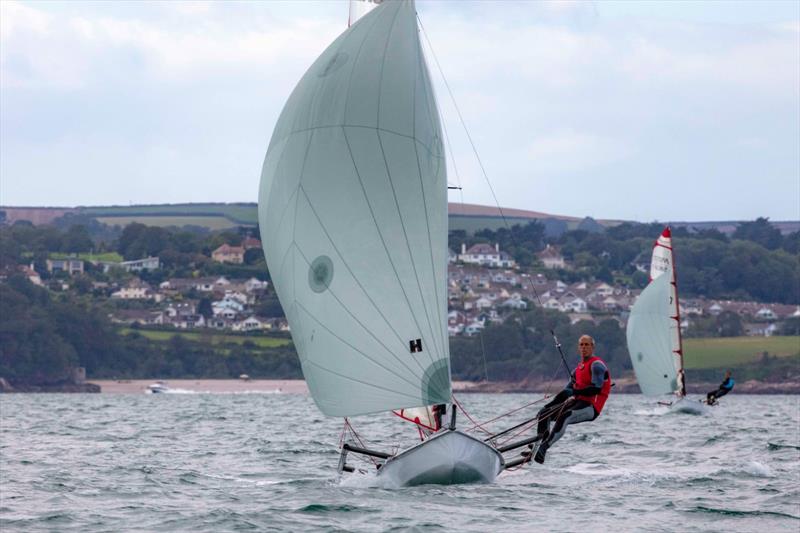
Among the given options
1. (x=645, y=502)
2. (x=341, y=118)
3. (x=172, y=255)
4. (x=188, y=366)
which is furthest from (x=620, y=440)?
(x=172, y=255)

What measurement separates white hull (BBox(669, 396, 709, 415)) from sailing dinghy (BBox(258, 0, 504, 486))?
117 feet

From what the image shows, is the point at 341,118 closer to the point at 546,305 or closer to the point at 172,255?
the point at 546,305

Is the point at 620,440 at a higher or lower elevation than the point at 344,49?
lower

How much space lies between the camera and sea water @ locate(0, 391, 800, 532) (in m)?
18.3

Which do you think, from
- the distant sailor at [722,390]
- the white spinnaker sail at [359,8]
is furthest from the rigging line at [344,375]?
the distant sailor at [722,390]

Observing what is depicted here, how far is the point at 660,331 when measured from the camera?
196 ft

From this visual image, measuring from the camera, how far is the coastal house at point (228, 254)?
18962 cm

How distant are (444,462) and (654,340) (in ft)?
134

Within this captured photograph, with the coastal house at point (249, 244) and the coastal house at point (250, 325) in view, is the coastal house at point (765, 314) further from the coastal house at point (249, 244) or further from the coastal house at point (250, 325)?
the coastal house at point (249, 244)

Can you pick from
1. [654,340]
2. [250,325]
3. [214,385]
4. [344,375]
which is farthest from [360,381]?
[250,325]

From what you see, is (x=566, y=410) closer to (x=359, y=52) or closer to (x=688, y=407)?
(x=359, y=52)

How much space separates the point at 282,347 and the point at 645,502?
12305 cm

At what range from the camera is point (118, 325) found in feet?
472

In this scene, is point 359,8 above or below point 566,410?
above
